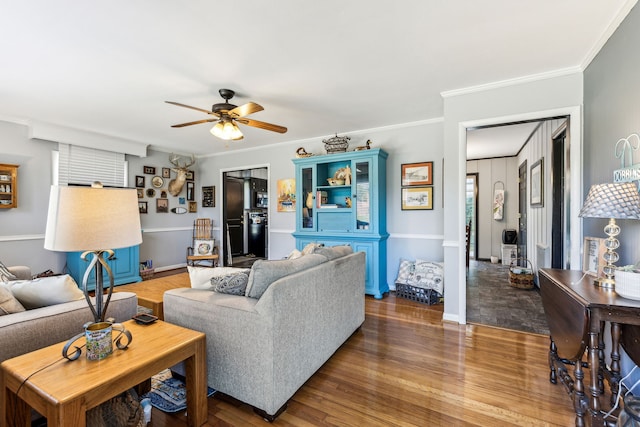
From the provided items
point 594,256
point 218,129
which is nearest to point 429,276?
point 594,256

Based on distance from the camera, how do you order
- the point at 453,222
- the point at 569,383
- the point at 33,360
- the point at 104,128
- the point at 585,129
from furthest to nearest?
the point at 104,128 → the point at 453,222 → the point at 585,129 → the point at 569,383 → the point at 33,360

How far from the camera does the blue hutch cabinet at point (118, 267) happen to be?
4.12 m

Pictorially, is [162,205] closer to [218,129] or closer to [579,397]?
[218,129]

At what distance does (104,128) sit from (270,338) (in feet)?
14.0

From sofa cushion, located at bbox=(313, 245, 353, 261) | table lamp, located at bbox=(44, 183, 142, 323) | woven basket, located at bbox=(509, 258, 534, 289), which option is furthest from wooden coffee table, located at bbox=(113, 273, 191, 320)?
woven basket, located at bbox=(509, 258, 534, 289)

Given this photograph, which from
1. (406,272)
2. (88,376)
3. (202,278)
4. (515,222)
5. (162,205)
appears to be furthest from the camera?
(515,222)

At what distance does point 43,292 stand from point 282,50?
218 centimetres

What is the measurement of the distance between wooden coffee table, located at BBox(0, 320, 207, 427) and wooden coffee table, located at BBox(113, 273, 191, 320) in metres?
0.67

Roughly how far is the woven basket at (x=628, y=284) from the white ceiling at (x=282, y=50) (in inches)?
61.7

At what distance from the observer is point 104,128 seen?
4.13 meters

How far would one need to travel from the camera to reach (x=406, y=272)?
3.86m

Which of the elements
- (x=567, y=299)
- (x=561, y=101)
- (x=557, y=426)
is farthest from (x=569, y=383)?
(x=561, y=101)

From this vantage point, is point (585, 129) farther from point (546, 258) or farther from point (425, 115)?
point (546, 258)

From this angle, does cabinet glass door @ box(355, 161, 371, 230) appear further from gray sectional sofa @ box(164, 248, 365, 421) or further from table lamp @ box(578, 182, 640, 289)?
table lamp @ box(578, 182, 640, 289)
